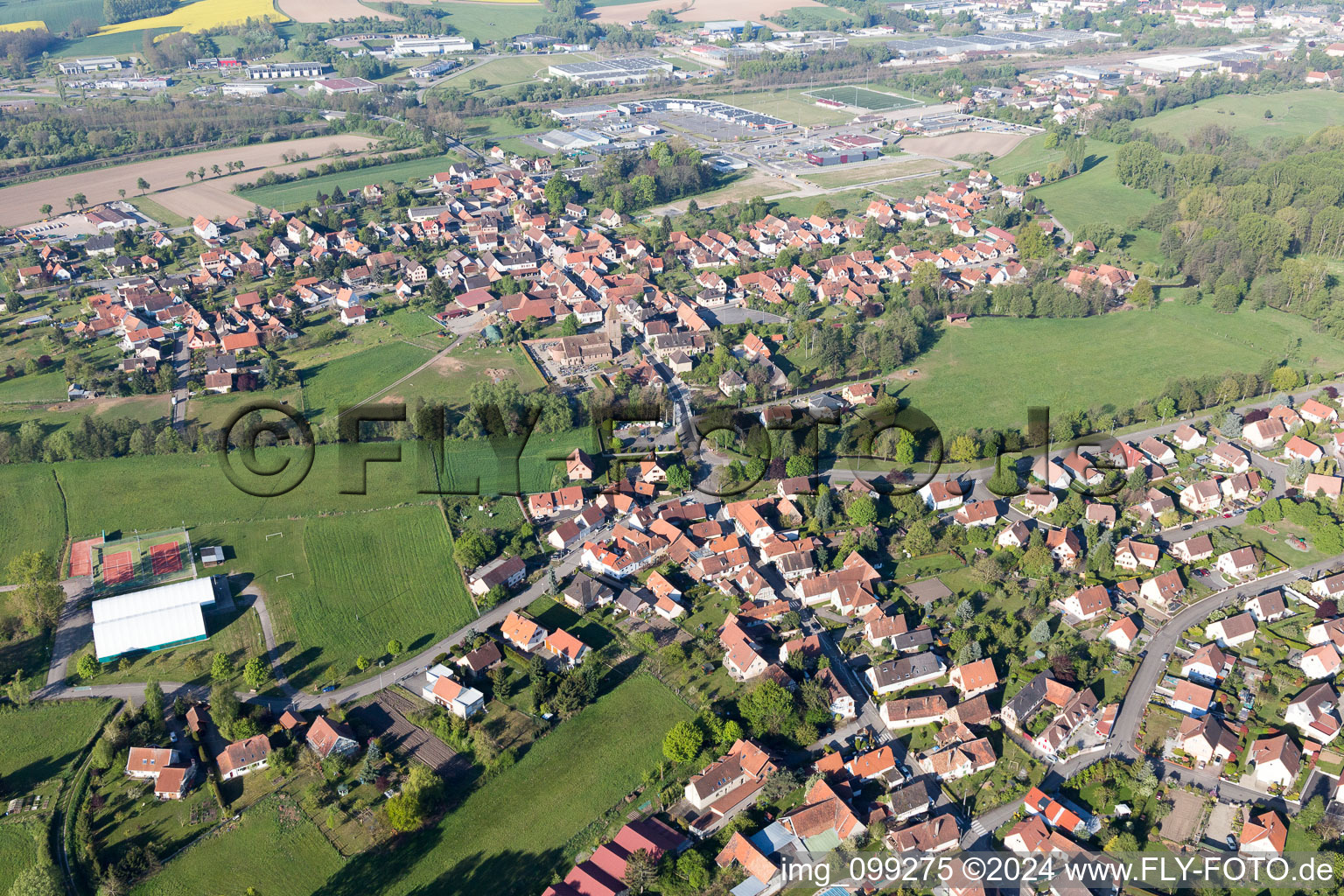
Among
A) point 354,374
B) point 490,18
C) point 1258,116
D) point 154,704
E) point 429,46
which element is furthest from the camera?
point 490,18

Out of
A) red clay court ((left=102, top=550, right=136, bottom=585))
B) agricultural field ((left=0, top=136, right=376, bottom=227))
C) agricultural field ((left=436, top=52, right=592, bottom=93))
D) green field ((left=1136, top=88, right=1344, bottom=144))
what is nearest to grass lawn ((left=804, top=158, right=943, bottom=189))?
green field ((left=1136, top=88, right=1344, bottom=144))

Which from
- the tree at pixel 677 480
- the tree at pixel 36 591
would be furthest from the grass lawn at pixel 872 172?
the tree at pixel 36 591

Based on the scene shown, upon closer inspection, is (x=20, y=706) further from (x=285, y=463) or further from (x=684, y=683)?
(x=684, y=683)

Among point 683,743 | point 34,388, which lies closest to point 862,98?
point 34,388

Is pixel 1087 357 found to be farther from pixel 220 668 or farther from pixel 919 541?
pixel 220 668

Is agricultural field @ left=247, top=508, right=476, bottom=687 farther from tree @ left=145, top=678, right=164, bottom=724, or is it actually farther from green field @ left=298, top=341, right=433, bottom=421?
green field @ left=298, top=341, right=433, bottom=421

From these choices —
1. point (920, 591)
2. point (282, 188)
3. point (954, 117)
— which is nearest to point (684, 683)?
point (920, 591)

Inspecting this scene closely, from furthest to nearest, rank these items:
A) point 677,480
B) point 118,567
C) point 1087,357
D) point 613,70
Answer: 1. point 613,70
2. point 1087,357
3. point 677,480
4. point 118,567
